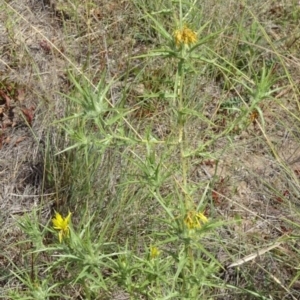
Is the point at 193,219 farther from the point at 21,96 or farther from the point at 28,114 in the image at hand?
the point at 21,96

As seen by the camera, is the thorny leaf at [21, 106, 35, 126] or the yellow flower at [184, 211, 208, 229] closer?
the yellow flower at [184, 211, 208, 229]

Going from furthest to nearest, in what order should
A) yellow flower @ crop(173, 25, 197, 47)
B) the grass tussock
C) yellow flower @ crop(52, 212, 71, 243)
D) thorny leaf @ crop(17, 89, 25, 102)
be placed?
thorny leaf @ crop(17, 89, 25, 102) < the grass tussock < yellow flower @ crop(52, 212, 71, 243) < yellow flower @ crop(173, 25, 197, 47)

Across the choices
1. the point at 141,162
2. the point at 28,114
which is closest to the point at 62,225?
the point at 141,162

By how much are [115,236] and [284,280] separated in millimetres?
692

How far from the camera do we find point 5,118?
126 inches

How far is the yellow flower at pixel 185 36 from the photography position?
1.70 m

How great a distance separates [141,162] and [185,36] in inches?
17.7

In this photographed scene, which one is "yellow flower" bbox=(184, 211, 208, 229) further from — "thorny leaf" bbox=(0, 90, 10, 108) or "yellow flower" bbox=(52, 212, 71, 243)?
"thorny leaf" bbox=(0, 90, 10, 108)

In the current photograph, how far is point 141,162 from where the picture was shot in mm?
1979

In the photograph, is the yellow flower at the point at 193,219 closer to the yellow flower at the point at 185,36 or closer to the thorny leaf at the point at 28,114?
the yellow flower at the point at 185,36

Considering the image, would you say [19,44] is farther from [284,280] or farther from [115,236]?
[284,280]

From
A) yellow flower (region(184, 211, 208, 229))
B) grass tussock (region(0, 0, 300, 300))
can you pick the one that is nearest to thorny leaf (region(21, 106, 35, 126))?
grass tussock (region(0, 0, 300, 300))

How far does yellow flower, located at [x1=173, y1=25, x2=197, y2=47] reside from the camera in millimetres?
1704

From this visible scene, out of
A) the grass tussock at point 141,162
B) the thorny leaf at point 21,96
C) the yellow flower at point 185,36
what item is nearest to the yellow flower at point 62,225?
the grass tussock at point 141,162
